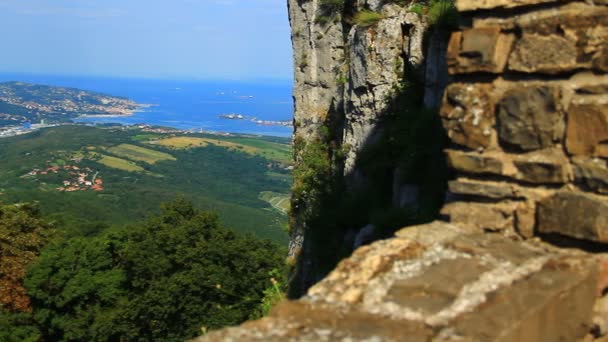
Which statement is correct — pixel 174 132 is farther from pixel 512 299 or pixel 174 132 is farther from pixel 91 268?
pixel 512 299

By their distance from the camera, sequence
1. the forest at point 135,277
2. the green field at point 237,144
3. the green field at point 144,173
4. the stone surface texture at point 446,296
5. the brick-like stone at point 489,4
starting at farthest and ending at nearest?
1. the green field at point 237,144
2. the green field at point 144,173
3. the forest at point 135,277
4. the brick-like stone at point 489,4
5. the stone surface texture at point 446,296

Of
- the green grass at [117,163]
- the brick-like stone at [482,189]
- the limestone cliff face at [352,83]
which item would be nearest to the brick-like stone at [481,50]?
the brick-like stone at [482,189]

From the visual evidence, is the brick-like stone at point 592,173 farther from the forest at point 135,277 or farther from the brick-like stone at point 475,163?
the forest at point 135,277

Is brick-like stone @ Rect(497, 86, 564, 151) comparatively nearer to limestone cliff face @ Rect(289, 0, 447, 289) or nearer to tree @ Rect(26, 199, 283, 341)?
limestone cliff face @ Rect(289, 0, 447, 289)

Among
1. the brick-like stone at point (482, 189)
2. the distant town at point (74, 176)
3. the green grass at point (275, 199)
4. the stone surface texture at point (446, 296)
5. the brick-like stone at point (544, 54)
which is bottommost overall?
the green grass at point (275, 199)

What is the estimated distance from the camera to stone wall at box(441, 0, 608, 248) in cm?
274

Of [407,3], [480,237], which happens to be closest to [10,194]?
[407,3]

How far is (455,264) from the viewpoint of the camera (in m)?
2.53

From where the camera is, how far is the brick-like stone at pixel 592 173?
2.72 metres

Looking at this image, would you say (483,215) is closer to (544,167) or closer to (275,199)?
(544,167)

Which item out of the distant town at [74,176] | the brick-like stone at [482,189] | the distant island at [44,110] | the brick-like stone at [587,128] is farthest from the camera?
the distant island at [44,110]

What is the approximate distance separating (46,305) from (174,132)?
117m

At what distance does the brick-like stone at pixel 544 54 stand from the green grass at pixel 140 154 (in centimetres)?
10512

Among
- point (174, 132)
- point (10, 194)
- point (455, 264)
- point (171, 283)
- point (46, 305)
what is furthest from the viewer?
point (174, 132)
